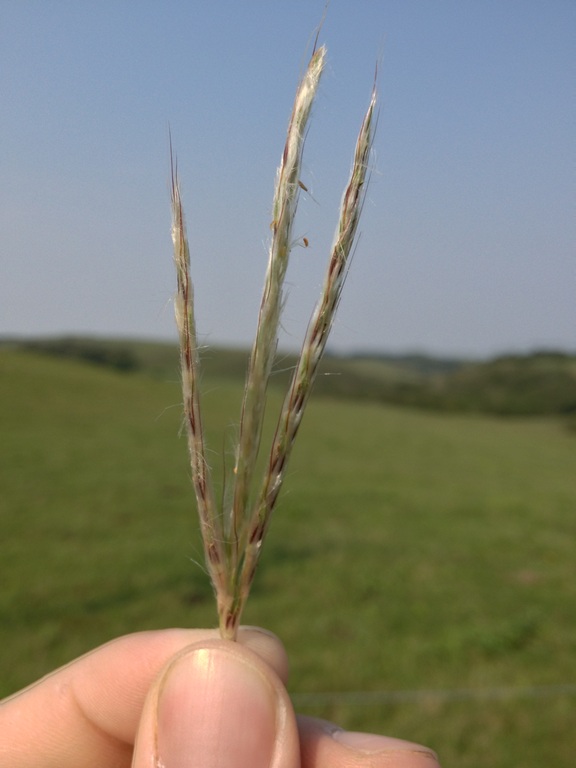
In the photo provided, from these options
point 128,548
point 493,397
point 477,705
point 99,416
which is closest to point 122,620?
point 128,548

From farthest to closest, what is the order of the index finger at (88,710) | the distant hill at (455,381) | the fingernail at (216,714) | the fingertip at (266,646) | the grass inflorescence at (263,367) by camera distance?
the distant hill at (455,381) < the index finger at (88,710) < the fingertip at (266,646) < the fingernail at (216,714) < the grass inflorescence at (263,367)

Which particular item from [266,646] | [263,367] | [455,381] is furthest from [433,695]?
[455,381]

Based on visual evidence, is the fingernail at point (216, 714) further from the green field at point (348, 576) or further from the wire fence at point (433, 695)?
the wire fence at point (433, 695)

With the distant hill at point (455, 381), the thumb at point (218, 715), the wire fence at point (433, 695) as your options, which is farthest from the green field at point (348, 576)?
the distant hill at point (455, 381)

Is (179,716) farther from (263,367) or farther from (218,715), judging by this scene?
(263,367)

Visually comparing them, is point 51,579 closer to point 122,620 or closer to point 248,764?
point 122,620

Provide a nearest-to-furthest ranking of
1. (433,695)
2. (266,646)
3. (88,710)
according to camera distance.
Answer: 1. (266,646)
2. (88,710)
3. (433,695)
